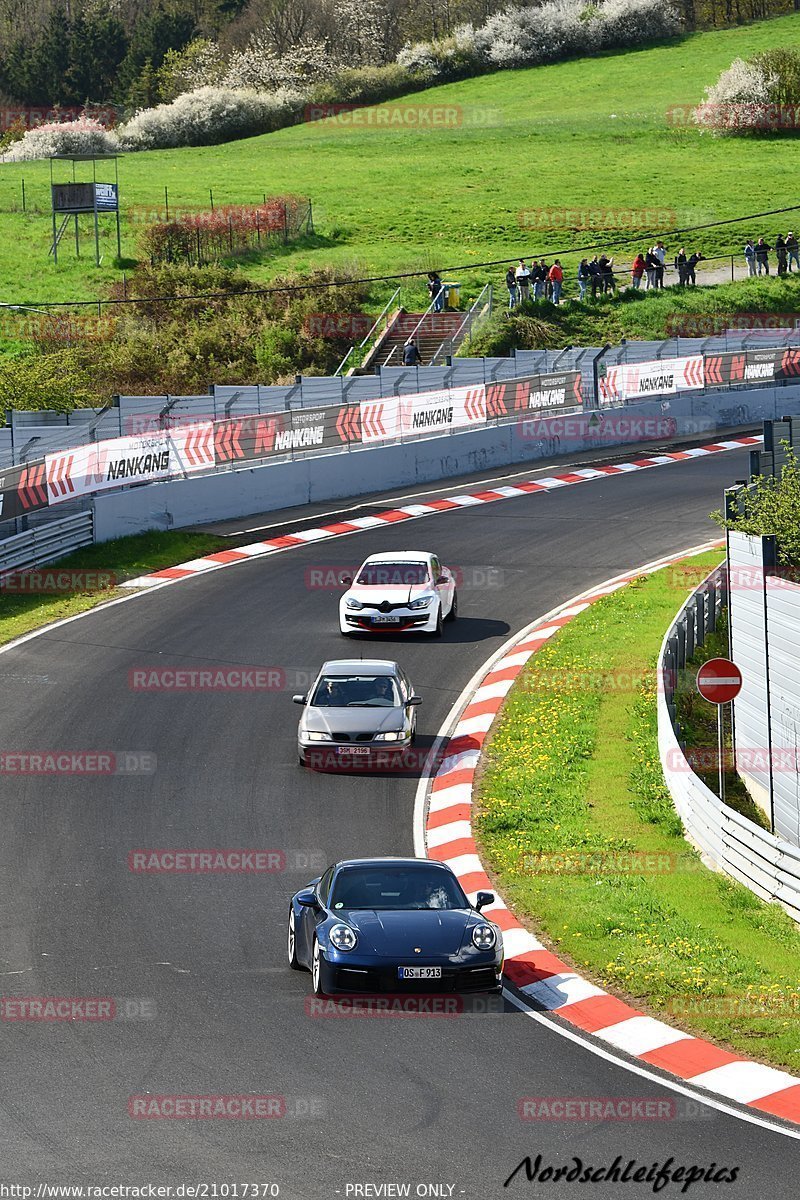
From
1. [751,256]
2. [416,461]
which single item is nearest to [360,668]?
[416,461]

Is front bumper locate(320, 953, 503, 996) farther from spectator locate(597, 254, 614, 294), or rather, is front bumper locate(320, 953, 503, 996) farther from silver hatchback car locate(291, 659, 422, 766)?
spectator locate(597, 254, 614, 294)

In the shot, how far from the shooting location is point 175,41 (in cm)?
12938

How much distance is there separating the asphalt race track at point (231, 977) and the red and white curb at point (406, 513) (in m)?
2.54

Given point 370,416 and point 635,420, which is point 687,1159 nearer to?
point 370,416

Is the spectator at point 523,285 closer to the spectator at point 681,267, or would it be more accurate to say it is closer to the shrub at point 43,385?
the spectator at point 681,267

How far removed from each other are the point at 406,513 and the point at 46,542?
29.9ft

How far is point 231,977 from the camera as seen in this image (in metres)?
14.0

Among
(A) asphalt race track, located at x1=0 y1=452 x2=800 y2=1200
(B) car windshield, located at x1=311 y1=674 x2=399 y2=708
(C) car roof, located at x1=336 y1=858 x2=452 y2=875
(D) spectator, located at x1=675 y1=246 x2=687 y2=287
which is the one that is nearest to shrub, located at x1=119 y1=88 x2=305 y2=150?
(D) spectator, located at x1=675 y1=246 x2=687 y2=287

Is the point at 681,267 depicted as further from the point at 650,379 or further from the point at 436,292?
the point at 650,379

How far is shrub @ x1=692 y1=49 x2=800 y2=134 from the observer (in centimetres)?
10011

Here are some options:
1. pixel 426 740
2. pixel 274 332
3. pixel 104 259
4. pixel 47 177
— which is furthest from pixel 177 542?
pixel 47 177

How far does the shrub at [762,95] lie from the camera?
100113mm

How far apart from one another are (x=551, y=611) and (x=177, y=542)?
904cm

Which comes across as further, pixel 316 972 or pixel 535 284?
pixel 535 284
